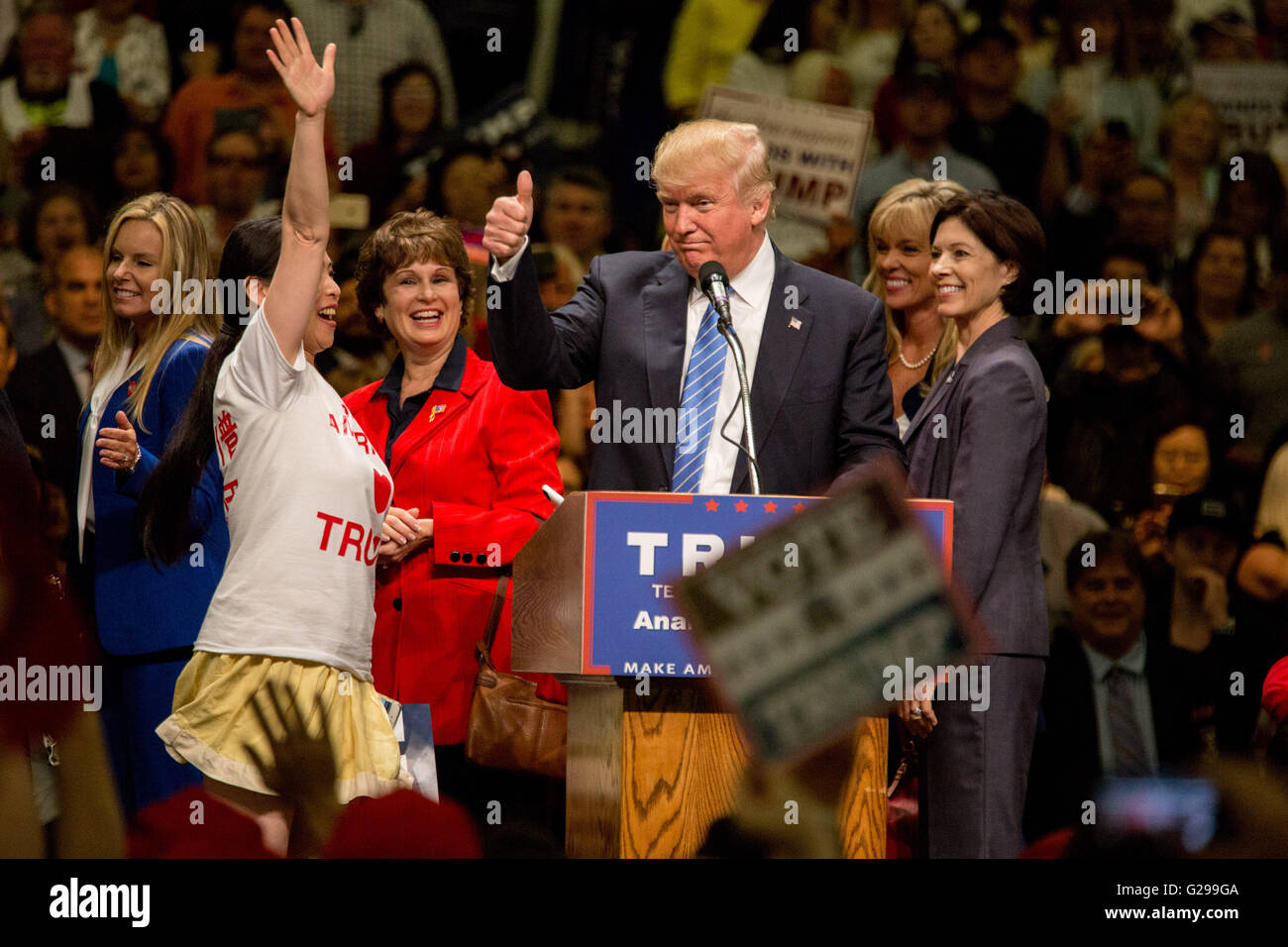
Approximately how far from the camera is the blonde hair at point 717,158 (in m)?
3.68

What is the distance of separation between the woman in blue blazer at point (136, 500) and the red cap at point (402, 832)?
1120mm

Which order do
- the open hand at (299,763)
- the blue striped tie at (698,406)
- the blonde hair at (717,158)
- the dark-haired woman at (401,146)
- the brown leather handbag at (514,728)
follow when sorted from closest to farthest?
the open hand at (299,763)
the blue striped tie at (698,406)
the blonde hair at (717,158)
the brown leather handbag at (514,728)
the dark-haired woman at (401,146)

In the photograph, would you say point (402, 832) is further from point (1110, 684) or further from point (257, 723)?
point (1110, 684)

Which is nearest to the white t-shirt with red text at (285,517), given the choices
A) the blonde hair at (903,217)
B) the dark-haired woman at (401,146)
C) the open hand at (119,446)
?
the open hand at (119,446)

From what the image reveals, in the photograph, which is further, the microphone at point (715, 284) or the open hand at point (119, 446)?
the open hand at point (119, 446)

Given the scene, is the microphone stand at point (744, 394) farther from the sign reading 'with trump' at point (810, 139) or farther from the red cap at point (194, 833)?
the sign reading 'with trump' at point (810, 139)

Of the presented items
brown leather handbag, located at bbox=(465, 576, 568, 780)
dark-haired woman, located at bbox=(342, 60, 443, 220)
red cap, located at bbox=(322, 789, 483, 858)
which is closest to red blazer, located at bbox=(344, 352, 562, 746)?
brown leather handbag, located at bbox=(465, 576, 568, 780)

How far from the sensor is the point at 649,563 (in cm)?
299

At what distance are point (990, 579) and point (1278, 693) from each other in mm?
616

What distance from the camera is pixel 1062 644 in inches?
186

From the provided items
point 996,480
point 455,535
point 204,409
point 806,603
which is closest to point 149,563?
point 204,409

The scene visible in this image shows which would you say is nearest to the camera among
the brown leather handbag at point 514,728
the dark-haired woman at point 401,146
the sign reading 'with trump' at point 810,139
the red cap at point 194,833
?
the red cap at point 194,833

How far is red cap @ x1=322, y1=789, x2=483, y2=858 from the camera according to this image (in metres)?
2.60
